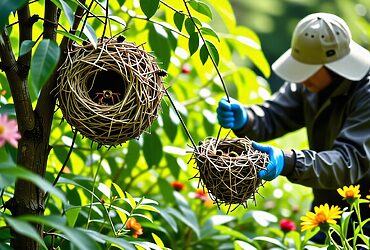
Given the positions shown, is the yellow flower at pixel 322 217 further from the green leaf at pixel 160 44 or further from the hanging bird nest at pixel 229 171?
the green leaf at pixel 160 44

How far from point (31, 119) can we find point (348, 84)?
99 centimetres

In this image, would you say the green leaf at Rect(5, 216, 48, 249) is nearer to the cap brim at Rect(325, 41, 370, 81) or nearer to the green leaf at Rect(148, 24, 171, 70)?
the green leaf at Rect(148, 24, 171, 70)

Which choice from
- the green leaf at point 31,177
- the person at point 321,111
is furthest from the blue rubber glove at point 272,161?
the green leaf at point 31,177

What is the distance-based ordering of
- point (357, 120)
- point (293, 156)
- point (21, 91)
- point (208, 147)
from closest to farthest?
point (21, 91) < point (208, 147) < point (293, 156) < point (357, 120)

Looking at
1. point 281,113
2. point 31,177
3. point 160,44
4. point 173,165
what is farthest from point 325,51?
point 31,177

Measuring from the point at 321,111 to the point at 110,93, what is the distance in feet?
2.99

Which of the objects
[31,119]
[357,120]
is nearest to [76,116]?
[31,119]

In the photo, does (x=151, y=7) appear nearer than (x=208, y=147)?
Yes

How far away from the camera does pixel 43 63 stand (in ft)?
2.84

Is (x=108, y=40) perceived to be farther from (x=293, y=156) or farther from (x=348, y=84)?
(x=348, y=84)

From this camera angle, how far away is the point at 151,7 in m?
1.21

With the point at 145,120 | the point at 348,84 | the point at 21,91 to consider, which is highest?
the point at 21,91

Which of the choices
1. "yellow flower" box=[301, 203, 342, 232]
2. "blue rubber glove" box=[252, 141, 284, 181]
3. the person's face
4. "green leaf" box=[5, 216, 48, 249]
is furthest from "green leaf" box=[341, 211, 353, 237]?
"green leaf" box=[5, 216, 48, 249]

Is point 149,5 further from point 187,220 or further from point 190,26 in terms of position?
point 187,220
